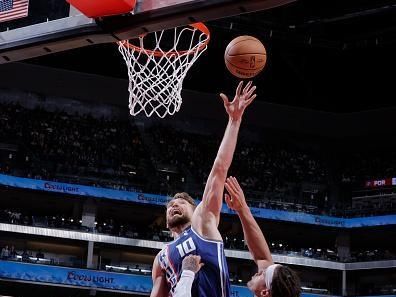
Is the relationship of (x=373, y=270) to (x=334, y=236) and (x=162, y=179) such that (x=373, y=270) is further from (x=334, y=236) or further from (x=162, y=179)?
(x=162, y=179)

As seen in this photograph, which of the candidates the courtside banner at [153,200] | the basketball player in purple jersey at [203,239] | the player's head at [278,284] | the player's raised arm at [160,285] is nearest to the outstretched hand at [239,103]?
the basketball player in purple jersey at [203,239]

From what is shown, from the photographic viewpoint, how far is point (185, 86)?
2647 centimetres

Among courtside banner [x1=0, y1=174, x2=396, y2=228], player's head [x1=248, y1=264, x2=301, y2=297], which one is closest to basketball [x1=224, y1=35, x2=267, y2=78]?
player's head [x1=248, y1=264, x2=301, y2=297]

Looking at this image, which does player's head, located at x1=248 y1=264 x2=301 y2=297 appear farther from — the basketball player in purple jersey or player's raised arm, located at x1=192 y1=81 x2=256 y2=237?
player's raised arm, located at x1=192 y1=81 x2=256 y2=237

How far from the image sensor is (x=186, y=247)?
3.87 meters

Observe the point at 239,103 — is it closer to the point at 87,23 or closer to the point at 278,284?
the point at 87,23

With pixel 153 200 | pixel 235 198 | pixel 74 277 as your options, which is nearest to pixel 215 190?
pixel 235 198

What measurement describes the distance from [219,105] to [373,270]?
790 centimetres

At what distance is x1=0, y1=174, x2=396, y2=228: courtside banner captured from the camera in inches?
854

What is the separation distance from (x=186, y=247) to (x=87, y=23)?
5.48ft

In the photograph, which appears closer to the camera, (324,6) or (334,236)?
(324,6)

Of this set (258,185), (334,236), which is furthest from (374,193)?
(258,185)

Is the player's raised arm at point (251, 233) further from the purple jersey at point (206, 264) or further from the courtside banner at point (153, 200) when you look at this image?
the courtside banner at point (153, 200)

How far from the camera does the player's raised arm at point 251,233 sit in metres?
3.97
